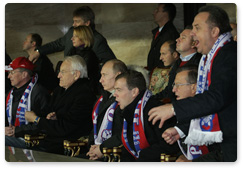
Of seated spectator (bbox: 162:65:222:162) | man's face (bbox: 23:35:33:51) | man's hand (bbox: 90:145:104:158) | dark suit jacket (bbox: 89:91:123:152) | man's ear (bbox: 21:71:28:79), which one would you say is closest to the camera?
seated spectator (bbox: 162:65:222:162)

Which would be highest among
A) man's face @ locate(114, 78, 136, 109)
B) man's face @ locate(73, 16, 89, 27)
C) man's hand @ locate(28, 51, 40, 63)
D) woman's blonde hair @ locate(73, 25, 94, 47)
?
man's face @ locate(73, 16, 89, 27)

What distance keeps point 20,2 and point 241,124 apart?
2.75 m

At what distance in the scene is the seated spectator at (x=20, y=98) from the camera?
20.2ft

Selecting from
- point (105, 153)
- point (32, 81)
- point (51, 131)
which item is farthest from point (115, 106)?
point (32, 81)

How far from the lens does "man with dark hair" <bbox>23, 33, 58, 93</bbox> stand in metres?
6.09

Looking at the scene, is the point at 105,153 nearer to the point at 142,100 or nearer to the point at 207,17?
the point at 142,100

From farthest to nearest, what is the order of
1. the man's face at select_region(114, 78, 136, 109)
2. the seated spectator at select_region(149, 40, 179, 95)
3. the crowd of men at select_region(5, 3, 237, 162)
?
the seated spectator at select_region(149, 40, 179, 95) → the man's face at select_region(114, 78, 136, 109) → the crowd of men at select_region(5, 3, 237, 162)

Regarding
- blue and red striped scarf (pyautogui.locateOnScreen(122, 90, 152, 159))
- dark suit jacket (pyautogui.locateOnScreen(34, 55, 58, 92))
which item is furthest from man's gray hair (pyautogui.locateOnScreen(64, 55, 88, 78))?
blue and red striped scarf (pyautogui.locateOnScreen(122, 90, 152, 159))

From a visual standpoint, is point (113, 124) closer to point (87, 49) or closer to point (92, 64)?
point (92, 64)

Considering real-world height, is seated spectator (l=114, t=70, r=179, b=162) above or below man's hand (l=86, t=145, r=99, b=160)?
above

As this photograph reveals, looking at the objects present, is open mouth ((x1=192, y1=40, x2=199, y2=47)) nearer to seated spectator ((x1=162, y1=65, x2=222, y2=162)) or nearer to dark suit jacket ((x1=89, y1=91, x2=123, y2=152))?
seated spectator ((x1=162, y1=65, x2=222, y2=162))

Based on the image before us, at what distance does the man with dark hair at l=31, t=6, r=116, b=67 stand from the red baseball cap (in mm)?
289

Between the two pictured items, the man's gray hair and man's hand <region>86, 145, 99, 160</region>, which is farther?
the man's gray hair

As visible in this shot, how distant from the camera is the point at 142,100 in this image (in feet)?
16.4
